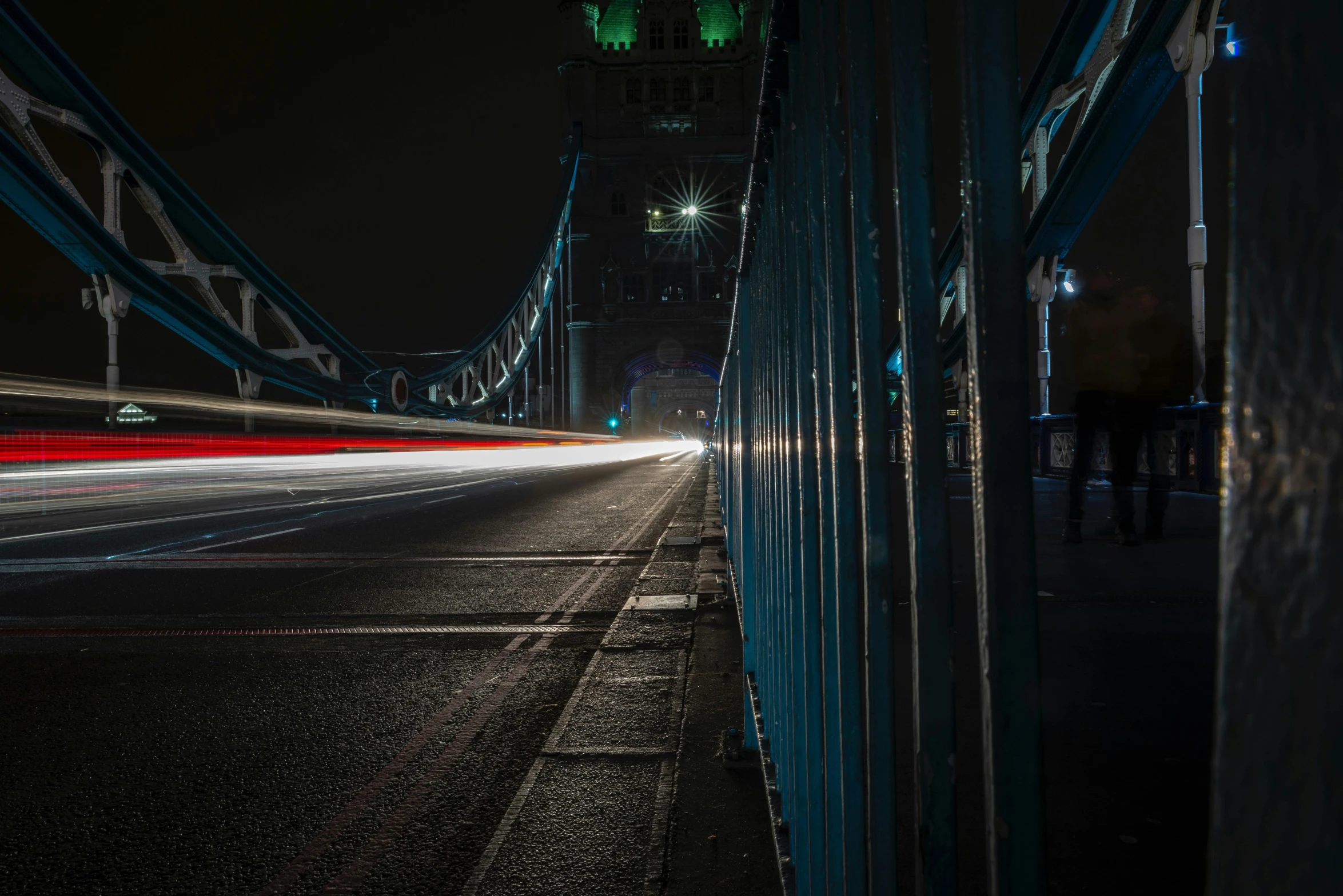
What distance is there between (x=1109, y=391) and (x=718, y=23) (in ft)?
193

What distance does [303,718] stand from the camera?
3469 mm

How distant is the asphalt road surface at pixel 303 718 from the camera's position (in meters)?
2.35

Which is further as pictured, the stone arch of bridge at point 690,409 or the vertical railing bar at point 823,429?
the stone arch of bridge at point 690,409

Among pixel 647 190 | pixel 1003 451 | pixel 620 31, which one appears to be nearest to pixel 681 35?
pixel 620 31

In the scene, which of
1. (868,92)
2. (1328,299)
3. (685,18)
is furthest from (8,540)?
(685,18)

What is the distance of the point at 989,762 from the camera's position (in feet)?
2.23

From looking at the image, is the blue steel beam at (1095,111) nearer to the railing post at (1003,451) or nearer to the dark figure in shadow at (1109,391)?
the dark figure in shadow at (1109,391)

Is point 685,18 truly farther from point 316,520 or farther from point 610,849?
point 610,849

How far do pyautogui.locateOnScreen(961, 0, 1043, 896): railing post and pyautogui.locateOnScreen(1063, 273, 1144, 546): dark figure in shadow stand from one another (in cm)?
558

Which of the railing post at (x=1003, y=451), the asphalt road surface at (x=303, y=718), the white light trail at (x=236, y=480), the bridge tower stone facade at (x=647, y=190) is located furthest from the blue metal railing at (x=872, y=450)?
the bridge tower stone facade at (x=647, y=190)

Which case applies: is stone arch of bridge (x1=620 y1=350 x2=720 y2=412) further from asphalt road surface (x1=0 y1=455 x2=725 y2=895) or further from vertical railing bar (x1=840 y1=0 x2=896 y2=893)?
vertical railing bar (x1=840 y1=0 x2=896 y2=893)

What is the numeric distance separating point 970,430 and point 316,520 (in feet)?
37.2

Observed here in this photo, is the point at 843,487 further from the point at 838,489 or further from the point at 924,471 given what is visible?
the point at 924,471

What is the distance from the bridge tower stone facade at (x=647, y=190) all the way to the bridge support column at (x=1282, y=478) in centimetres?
5128
